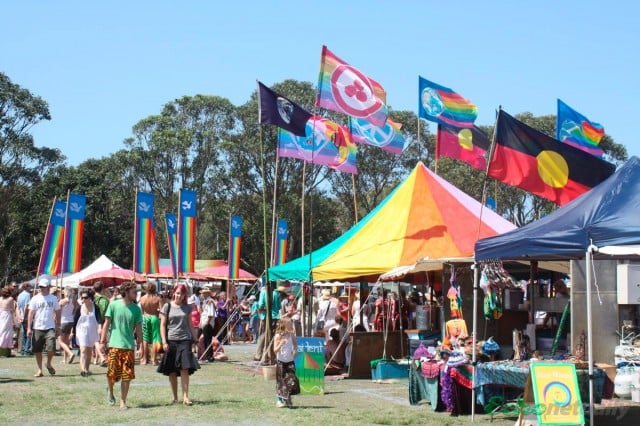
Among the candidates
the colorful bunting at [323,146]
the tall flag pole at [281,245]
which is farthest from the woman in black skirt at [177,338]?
the tall flag pole at [281,245]

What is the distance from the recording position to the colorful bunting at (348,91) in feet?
55.6

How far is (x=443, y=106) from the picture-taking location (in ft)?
55.9

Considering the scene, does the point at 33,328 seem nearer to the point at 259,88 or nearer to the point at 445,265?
the point at 259,88

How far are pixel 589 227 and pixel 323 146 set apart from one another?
10.8 m

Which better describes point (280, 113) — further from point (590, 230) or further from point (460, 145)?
point (590, 230)

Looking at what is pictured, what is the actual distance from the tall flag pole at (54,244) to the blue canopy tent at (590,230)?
60.6 ft

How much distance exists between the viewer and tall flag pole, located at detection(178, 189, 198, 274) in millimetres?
26891

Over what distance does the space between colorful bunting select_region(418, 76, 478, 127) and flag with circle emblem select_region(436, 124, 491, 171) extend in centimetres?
15

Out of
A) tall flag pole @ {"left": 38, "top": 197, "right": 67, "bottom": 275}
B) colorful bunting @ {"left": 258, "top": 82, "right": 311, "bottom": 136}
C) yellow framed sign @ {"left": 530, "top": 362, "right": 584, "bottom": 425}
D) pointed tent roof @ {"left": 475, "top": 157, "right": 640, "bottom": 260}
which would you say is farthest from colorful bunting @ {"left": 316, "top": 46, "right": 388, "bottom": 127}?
tall flag pole @ {"left": 38, "top": 197, "right": 67, "bottom": 275}

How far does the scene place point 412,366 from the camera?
12.0 metres

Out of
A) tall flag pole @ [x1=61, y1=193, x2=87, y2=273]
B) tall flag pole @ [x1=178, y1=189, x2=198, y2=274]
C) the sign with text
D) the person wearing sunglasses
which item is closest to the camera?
the sign with text

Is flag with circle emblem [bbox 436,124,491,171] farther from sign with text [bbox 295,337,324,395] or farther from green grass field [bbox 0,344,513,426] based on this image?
sign with text [bbox 295,337,324,395]

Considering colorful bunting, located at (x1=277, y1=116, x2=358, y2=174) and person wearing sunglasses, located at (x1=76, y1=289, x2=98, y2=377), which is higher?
colorful bunting, located at (x1=277, y1=116, x2=358, y2=174)

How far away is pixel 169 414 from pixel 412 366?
3562mm
